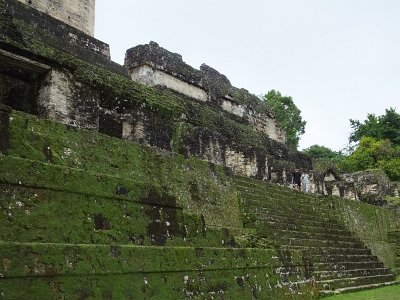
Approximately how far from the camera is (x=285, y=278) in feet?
21.9

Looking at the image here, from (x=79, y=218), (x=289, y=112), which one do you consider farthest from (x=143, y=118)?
(x=289, y=112)

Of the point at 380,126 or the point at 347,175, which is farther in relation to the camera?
the point at 380,126

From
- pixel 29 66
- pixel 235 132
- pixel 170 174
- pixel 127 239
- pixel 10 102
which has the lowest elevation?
pixel 127 239

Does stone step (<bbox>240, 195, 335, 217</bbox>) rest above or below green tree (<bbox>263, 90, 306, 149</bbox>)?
below

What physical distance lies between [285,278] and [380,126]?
3060cm

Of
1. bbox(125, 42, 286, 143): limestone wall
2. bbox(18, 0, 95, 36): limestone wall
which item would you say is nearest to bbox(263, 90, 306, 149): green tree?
bbox(125, 42, 286, 143): limestone wall

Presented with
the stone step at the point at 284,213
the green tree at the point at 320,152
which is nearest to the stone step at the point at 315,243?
the stone step at the point at 284,213

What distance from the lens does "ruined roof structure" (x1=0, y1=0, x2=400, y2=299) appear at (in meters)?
3.99

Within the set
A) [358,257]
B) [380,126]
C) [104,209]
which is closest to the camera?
[104,209]

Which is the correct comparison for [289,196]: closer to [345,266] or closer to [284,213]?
[284,213]

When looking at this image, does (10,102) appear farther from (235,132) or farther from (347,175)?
(347,175)

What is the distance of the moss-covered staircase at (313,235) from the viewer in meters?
8.42

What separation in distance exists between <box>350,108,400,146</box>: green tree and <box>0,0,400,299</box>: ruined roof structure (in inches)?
890

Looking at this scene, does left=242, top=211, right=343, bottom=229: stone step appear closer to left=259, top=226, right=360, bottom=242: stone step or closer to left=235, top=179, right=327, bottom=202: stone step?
left=259, top=226, right=360, bottom=242: stone step
